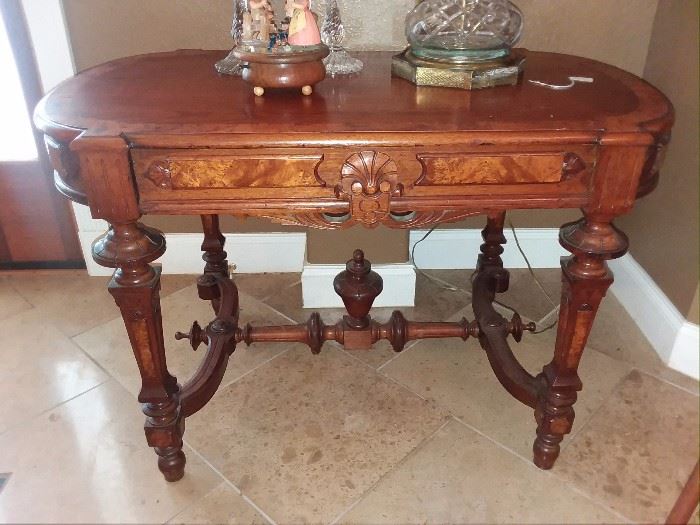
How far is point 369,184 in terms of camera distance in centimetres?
98

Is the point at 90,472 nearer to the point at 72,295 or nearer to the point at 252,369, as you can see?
the point at 252,369

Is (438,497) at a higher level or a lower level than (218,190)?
lower

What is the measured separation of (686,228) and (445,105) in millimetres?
822

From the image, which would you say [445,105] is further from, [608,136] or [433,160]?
[608,136]

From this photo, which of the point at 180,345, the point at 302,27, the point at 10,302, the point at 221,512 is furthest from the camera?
the point at 10,302

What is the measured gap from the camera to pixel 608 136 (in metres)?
0.95

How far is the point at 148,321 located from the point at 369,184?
1.54 feet

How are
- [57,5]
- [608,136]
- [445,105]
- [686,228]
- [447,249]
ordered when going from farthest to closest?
[447,249], [57,5], [686,228], [445,105], [608,136]

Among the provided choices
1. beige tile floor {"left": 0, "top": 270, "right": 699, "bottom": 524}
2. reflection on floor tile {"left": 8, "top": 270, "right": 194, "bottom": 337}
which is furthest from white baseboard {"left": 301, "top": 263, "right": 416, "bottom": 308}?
reflection on floor tile {"left": 8, "top": 270, "right": 194, "bottom": 337}


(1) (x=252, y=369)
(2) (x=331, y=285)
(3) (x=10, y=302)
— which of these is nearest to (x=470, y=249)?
(2) (x=331, y=285)

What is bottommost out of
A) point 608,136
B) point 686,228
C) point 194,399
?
point 194,399

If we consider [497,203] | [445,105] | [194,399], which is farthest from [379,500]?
[445,105]

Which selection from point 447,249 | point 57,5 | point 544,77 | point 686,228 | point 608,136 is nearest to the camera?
point 608,136

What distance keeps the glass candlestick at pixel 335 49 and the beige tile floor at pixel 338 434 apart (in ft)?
2.48
